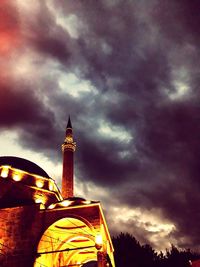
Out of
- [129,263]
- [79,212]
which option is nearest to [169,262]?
[129,263]

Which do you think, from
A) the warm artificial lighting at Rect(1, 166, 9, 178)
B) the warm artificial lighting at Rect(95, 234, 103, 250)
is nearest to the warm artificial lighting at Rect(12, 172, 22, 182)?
the warm artificial lighting at Rect(1, 166, 9, 178)

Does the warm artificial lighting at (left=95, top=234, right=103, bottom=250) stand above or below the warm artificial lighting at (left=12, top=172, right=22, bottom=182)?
below

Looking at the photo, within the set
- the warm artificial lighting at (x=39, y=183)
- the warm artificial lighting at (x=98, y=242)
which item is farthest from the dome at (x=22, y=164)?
the warm artificial lighting at (x=98, y=242)

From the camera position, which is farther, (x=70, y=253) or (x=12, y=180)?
(x=70, y=253)

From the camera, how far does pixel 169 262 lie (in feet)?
99.7

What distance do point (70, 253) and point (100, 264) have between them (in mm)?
7569

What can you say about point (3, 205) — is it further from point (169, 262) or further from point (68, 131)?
point (169, 262)

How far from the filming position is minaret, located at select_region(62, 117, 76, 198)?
2612cm

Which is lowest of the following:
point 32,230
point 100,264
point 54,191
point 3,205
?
point 100,264

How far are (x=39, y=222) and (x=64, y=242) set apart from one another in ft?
9.35

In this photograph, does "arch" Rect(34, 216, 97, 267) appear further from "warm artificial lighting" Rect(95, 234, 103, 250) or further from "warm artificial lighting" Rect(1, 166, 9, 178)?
"warm artificial lighting" Rect(1, 166, 9, 178)

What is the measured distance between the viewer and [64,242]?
56.5 ft

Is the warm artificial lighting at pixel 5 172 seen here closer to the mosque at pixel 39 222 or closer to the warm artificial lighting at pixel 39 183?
the mosque at pixel 39 222

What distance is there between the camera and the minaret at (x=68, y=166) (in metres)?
26.1
